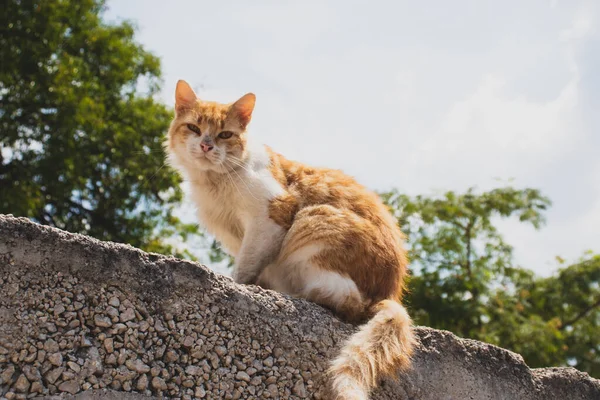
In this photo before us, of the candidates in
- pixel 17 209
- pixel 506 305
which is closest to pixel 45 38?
pixel 17 209

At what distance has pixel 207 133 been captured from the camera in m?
4.82

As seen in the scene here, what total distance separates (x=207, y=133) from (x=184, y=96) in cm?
47

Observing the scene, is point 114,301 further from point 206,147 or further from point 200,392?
point 206,147

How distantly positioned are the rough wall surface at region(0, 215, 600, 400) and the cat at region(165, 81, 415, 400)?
238 mm

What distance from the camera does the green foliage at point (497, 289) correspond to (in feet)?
38.2

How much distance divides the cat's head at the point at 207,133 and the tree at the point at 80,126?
6644 millimetres

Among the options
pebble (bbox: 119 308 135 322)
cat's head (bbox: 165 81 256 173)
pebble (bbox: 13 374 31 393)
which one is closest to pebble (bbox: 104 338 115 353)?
pebble (bbox: 119 308 135 322)

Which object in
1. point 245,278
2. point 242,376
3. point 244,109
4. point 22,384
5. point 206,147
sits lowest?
point 22,384

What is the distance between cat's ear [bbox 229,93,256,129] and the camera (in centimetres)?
503

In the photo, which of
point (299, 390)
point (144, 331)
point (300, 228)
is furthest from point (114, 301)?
point (300, 228)

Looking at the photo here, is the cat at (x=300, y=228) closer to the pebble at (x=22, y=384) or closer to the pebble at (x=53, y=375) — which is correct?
the pebble at (x=53, y=375)

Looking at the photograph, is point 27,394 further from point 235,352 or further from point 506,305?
point 506,305

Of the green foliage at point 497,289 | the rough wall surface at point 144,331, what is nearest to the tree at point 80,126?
the green foliage at point 497,289

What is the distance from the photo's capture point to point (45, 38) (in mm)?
12047
